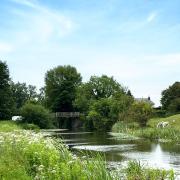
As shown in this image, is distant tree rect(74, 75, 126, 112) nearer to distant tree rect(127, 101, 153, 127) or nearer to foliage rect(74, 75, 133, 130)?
foliage rect(74, 75, 133, 130)

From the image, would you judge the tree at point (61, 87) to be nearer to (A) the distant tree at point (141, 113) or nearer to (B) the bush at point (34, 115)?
(B) the bush at point (34, 115)

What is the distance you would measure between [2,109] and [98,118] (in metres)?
18.2

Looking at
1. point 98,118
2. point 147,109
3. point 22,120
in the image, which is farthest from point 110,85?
point 147,109

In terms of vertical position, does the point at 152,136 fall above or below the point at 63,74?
below

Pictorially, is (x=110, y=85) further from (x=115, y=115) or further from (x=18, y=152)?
(x=18, y=152)

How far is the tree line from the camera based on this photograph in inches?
3353

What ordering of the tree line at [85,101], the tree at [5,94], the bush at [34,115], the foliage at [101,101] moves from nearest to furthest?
the tree line at [85,101] → the foliage at [101,101] → the bush at [34,115] → the tree at [5,94]

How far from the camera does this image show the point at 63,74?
121m

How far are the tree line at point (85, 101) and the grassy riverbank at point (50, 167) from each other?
151 feet

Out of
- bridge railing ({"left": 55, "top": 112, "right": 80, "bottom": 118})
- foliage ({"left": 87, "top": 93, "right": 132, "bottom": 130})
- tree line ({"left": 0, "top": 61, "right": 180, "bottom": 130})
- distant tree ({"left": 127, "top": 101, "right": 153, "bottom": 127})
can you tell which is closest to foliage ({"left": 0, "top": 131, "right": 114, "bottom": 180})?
distant tree ({"left": 127, "top": 101, "right": 153, "bottom": 127})

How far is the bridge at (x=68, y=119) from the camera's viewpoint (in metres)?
113

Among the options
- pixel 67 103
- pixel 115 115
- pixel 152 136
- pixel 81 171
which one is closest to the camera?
pixel 81 171

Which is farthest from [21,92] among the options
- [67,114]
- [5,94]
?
[5,94]

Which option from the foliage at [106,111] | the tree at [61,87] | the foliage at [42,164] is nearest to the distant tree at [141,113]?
the foliage at [106,111]
